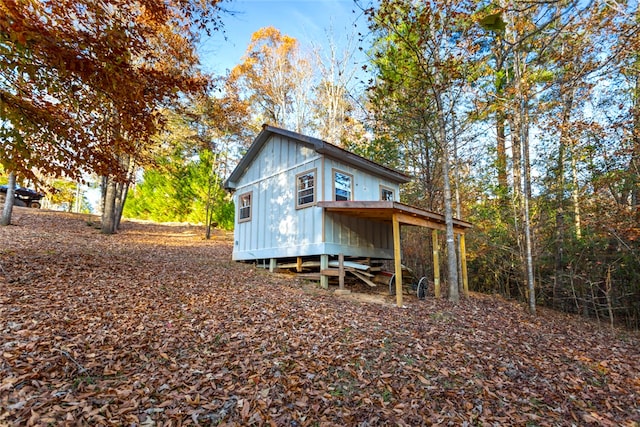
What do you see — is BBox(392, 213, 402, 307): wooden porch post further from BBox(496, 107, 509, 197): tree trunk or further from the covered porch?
BBox(496, 107, 509, 197): tree trunk

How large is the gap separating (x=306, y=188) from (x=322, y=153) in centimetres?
123

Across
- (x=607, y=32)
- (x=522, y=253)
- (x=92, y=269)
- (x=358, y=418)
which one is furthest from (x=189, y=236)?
(x=607, y=32)

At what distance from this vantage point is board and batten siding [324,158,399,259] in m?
9.80

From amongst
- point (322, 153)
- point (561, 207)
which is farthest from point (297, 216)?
point (561, 207)

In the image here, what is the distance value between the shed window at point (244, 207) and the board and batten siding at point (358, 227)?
3968mm

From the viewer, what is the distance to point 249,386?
3.81 metres

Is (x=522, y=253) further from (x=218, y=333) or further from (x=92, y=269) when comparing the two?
(x=92, y=269)

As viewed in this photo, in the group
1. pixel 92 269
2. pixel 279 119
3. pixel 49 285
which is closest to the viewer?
pixel 49 285

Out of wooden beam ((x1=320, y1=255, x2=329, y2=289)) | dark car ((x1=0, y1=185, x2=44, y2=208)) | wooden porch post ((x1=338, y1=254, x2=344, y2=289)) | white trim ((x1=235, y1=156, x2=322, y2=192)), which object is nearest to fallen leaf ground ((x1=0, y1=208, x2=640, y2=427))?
wooden porch post ((x1=338, y1=254, x2=344, y2=289))

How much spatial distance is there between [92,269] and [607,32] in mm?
12641

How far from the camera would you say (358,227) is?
35.0 feet

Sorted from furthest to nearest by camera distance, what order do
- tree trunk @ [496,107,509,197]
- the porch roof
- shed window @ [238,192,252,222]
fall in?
tree trunk @ [496,107,509,197] → shed window @ [238,192,252,222] → the porch roof

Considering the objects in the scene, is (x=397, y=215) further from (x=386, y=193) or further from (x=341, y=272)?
(x=386, y=193)

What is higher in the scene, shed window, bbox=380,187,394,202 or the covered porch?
shed window, bbox=380,187,394,202
